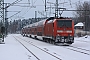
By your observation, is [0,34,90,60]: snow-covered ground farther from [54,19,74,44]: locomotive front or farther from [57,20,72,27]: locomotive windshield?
[57,20,72,27]: locomotive windshield

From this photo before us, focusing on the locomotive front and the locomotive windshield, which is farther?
the locomotive windshield

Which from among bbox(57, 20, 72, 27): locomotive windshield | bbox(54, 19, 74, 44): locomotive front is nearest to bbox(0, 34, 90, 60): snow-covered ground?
bbox(54, 19, 74, 44): locomotive front

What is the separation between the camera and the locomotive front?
3142 cm

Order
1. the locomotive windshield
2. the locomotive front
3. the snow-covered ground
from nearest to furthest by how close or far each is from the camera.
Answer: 1. the snow-covered ground
2. the locomotive front
3. the locomotive windshield

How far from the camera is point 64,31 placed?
104 feet

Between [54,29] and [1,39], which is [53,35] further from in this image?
[1,39]

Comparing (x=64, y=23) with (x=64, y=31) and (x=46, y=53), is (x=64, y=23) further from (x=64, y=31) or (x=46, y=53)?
(x=46, y=53)

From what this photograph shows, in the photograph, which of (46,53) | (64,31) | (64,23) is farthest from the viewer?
(64,23)

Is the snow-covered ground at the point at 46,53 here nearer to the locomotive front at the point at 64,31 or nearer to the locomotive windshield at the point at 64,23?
the locomotive front at the point at 64,31

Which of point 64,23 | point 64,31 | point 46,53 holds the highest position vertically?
point 64,23

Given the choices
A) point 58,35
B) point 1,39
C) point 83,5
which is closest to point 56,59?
point 58,35

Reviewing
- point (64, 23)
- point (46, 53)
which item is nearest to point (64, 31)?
point (64, 23)

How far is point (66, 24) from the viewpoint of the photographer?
32188mm

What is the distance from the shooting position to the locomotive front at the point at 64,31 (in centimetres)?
3142
